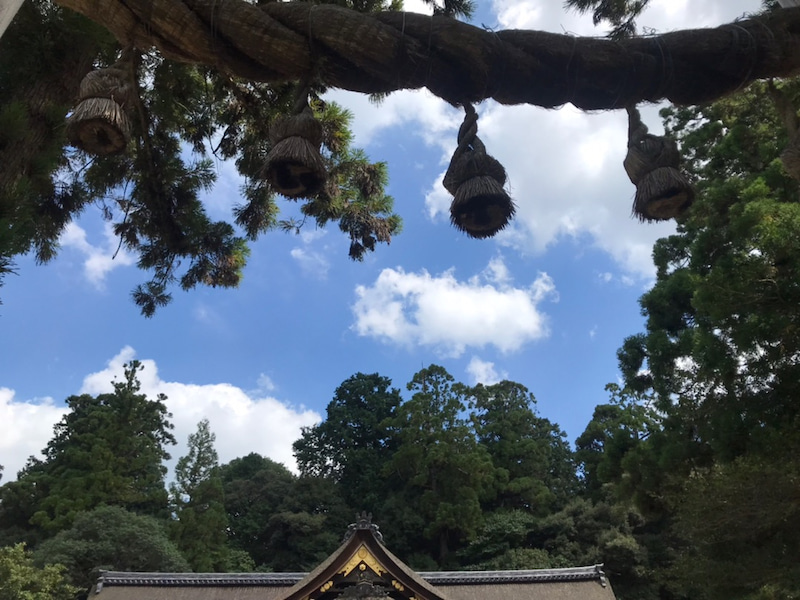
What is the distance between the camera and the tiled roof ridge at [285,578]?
13.6m

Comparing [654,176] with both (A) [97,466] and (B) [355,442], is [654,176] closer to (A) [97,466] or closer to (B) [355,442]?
(A) [97,466]

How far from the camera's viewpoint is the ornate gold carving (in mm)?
7676

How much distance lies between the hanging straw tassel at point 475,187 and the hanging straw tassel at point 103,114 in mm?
1111

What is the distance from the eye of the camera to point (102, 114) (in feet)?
5.80

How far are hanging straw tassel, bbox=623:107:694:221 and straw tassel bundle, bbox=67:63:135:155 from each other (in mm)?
1740

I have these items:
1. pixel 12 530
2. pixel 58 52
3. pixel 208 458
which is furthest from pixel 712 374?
pixel 208 458

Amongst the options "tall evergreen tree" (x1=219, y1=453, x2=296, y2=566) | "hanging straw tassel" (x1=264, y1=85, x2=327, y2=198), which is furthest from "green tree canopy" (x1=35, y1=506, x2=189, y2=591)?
"hanging straw tassel" (x1=264, y1=85, x2=327, y2=198)

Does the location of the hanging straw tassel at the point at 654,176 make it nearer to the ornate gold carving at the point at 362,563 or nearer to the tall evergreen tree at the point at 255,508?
the ornate gold carving at the point at 362,563

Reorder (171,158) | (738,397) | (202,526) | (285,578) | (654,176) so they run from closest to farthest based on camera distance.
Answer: (654,176) < (171,158) < (738,397) < (285,578) < (202,526)

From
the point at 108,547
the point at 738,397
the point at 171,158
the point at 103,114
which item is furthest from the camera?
the point at 108,547

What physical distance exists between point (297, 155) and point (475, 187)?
0.60 meters

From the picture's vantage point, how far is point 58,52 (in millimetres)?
2869

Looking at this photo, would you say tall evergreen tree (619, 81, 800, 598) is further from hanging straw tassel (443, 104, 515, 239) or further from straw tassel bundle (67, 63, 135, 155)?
straw tassel bundle (67, 63, 135, 155)

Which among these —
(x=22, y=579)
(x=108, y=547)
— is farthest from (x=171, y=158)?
(x=108, y=547)
